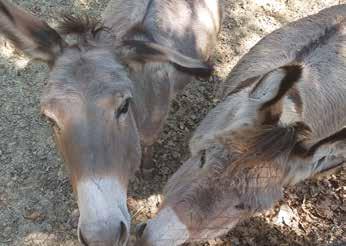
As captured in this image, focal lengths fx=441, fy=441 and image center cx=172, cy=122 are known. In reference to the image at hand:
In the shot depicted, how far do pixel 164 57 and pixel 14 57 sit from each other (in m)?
3.23

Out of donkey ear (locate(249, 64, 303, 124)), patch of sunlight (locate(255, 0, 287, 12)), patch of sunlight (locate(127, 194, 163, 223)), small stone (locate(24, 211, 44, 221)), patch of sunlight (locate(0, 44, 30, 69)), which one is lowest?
small stone (locate(24, 211, 44, 221))

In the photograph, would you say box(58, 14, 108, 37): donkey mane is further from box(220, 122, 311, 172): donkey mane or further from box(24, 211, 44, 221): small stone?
box(24, 211, 44, 221): small stone

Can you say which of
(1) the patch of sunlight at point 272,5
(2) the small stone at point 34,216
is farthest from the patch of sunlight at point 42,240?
(1) the patch of sunlight at point 272,5

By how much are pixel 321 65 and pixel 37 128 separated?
336 centimetres

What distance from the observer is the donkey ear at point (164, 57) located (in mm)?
3365

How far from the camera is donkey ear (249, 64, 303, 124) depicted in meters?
2.67

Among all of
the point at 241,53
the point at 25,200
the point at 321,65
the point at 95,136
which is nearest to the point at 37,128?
the point at 25,200

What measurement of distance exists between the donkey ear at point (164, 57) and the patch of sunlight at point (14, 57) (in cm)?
281

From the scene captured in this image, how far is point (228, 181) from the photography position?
2.99 m

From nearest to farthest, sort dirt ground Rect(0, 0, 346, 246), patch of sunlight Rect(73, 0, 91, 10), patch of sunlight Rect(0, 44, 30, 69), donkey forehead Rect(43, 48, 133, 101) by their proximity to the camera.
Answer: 1. donkey forehead Rect(43, 48, 133, 101)
2. dirt ground Rect(0, 0, 346, 246)
3. patch of sunlight Rect(0, 44, 30, 69)
4. patch of sunlight Rect(73, 0, 91, 10)

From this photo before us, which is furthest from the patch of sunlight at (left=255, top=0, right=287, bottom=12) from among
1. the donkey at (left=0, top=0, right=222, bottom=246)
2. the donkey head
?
the donkey head

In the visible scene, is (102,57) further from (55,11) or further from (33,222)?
(55,11)

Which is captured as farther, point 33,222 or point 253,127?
point 33,222

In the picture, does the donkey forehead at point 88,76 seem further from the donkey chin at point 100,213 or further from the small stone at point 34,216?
the small stone at point 34,216
